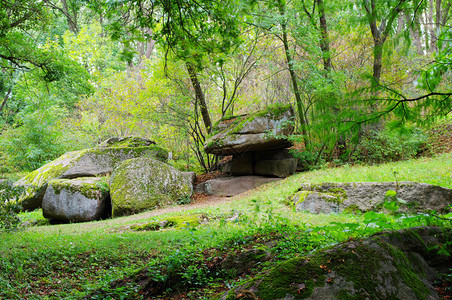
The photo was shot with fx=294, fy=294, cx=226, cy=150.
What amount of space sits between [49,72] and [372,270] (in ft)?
27.7

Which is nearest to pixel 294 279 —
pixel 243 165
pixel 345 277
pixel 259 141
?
pixel 345 277

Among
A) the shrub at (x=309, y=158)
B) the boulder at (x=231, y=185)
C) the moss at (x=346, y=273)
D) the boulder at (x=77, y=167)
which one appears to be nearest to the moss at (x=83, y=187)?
the boulder at (x=77, y=167)

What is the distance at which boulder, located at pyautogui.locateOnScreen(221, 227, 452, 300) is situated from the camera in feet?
4.95

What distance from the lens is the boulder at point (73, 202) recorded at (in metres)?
10.5

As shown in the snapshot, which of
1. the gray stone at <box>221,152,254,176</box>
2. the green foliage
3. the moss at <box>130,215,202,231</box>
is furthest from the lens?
the green foliage

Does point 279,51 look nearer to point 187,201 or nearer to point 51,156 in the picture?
point 187,201

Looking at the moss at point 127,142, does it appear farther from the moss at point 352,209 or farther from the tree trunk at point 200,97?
the moss at point 352,209

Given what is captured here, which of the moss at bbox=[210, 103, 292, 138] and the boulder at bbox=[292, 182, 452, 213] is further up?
the moss at bbox=[210, 103, 292, 138]

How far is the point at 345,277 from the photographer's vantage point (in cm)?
156

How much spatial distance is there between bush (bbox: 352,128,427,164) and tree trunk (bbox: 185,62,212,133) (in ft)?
24.8

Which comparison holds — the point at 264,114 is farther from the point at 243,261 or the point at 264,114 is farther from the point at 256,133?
the point at 243,261

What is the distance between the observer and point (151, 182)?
11.7 meters

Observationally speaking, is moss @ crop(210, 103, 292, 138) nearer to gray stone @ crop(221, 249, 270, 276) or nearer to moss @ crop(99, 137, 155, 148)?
moss @ crop(99, 137, 155, 148)

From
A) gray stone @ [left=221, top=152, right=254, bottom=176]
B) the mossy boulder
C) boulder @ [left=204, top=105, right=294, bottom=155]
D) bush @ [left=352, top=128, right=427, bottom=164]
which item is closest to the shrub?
boulder @ [left=204, top=105, right=294, bottom=155]
